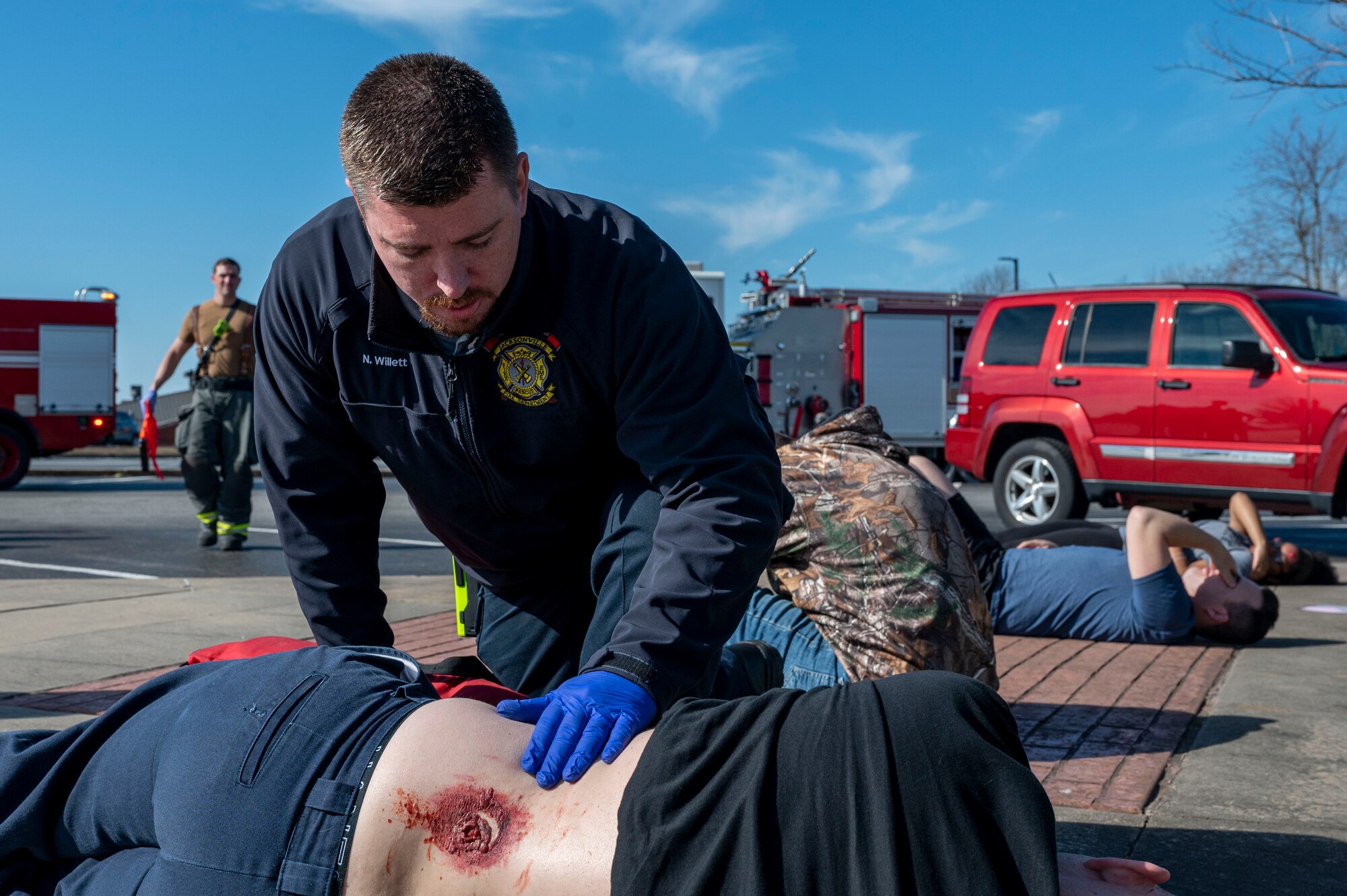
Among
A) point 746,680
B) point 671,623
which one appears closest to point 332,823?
point 671,623

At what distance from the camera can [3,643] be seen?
5.02 meters

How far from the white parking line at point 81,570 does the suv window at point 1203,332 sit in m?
7.60

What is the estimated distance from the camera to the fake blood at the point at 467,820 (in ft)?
5.63

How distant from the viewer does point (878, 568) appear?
3477mm

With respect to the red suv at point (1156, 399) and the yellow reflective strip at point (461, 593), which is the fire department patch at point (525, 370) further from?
the red suv at point (1156, 399)

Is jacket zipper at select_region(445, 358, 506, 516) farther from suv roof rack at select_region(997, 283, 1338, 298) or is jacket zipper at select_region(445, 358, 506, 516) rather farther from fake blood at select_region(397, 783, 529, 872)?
suv roof rack at select_region(997, 283, 1338, 298)

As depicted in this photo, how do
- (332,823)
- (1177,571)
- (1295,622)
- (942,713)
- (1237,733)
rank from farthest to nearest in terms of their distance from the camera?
(1295,622), (1177,571), (1237,733), (332,823), (942,713)

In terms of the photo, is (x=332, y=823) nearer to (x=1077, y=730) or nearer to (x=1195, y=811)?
(x=1195, y=811)

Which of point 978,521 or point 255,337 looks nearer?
point 255,337

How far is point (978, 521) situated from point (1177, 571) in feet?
3.23

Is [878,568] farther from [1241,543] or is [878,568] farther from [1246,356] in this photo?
[1246,356]

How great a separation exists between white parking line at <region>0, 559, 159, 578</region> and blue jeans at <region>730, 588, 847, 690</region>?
497 cm

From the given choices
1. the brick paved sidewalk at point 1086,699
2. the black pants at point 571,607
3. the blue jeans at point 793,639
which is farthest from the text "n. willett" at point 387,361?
the brick paved sidewalk at point 1086,699

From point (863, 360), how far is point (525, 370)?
60.0 feet
